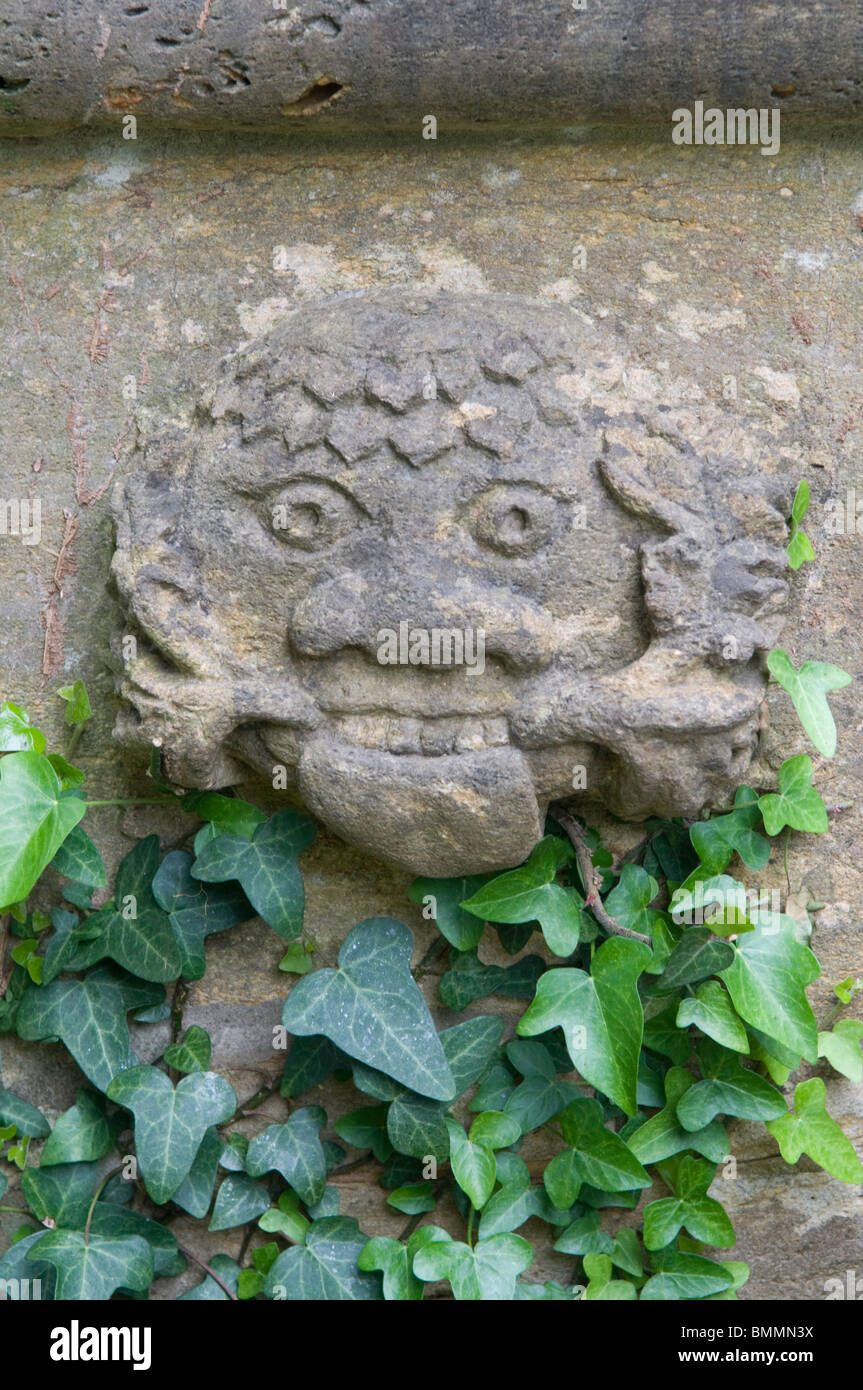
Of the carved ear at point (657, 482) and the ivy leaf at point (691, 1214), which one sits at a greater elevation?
the carved ear at point (657, 482)

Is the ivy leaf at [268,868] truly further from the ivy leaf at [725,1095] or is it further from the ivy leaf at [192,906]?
the ivy leaf at [725,1095]

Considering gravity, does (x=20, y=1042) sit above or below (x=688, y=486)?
below

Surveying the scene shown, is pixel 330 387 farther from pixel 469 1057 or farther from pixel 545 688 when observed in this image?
pixel 469 1057

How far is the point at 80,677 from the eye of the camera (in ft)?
5.48

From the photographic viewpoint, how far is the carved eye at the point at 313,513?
143cm

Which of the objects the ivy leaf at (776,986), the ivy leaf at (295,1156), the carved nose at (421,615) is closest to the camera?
the carved nose at (421,615)

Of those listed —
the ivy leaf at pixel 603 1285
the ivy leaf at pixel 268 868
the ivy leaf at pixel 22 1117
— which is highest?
the ivy leaf at pixel 268 868

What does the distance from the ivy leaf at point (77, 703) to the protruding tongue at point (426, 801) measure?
1.19 ft

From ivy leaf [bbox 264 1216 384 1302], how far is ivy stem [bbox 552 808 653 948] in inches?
22.8

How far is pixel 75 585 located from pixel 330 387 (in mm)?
520

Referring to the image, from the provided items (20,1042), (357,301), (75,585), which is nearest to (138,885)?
(20,1042)

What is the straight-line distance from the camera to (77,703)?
1.61 metres

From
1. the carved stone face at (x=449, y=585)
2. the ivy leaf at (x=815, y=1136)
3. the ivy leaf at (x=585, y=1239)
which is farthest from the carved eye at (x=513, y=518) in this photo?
the ivy leaf at (x=585, y=1239)

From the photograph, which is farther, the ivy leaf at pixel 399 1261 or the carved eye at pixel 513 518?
the ivy leaf at pixel 399 1261
